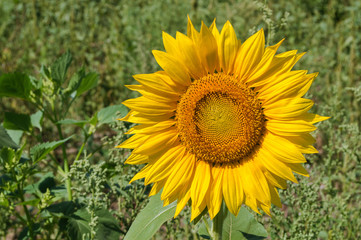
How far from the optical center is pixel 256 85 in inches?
62.4

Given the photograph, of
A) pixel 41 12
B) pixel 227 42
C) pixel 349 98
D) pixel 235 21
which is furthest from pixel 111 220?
pixel 41 12

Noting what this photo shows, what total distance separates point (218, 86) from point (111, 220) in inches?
30.5

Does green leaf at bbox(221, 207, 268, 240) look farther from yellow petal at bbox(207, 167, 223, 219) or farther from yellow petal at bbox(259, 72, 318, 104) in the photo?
yellow petal at bbox(259, 72, 318, 104)

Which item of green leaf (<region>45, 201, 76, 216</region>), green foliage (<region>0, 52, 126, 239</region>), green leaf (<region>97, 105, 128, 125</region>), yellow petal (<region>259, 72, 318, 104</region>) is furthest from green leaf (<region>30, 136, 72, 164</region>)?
yellow petal (<region>259, 72, 318, 104</region>)

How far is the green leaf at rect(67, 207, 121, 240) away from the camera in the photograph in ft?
6.19

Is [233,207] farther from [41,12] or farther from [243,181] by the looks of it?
[41,12]

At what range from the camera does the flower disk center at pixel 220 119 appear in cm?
160

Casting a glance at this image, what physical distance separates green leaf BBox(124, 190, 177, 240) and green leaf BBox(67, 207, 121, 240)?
303 millimetres

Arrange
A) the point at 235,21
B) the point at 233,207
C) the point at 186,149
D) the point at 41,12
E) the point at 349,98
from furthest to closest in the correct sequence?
the point at 41,12
the point at 235,21
the point at 349,98
the point at 186,149
the point at 233,207

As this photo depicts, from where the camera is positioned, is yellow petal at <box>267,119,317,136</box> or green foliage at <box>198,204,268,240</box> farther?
green foliage at <box>198,204,268,240</box>

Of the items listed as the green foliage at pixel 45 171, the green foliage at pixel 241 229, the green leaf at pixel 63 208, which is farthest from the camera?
the green leaf at pixel 63 208

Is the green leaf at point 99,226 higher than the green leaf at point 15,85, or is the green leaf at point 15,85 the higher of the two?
the green leaf at point 15,85

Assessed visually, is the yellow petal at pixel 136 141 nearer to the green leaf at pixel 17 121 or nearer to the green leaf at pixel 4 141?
the green leaf at pixel 4 141

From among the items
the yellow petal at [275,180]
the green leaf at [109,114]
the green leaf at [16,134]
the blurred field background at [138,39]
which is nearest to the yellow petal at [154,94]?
the yellow petal at [275,180]
